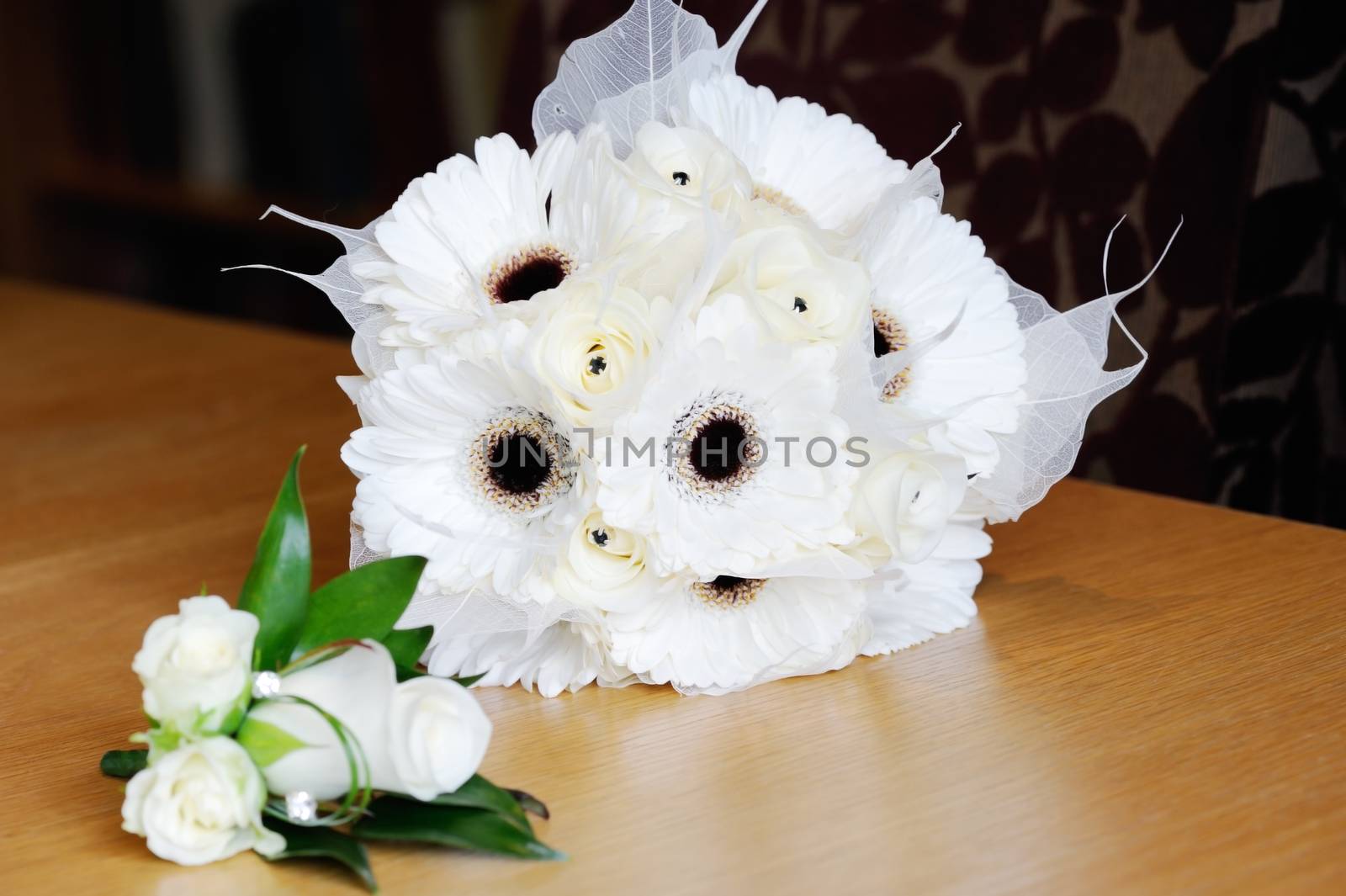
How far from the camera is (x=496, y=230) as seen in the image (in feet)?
2.12

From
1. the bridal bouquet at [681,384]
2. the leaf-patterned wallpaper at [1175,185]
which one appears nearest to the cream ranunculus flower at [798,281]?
the bridal bouquet at [681,384]

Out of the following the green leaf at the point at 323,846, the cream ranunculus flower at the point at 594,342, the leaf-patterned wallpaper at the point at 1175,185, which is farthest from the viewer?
the leaf-patterned wallpaper at the point at 1175,185

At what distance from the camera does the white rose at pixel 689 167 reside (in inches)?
24.5

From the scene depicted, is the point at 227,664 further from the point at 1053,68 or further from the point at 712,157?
the point at 1053,68

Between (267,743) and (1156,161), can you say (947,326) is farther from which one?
(1156,161)

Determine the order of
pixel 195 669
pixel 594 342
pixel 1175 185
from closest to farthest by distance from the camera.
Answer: pixel 195 669 < pixel 594 342 < pixel 1175 185

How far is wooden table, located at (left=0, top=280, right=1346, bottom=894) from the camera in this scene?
1.61 feet

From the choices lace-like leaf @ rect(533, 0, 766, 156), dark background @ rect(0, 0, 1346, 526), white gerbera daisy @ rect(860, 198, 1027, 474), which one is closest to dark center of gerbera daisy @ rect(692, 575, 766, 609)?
white gerbera daisy @ rect(860, 198, 1027, 474)

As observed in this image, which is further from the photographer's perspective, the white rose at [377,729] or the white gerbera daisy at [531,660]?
the white gerbera daisy at [531,660]

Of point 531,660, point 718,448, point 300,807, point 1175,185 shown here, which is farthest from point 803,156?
point 1175,185

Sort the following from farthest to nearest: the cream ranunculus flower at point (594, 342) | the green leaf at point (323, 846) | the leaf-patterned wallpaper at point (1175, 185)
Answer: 1. the leaf-patterned wallpaper at point (1175, 185)
2. the cream ranunculus flower at point (594, 342)
3. the green leaf at point (323, 846)

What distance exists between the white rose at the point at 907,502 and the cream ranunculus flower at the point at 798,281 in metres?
0.06

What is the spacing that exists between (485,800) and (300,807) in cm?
7

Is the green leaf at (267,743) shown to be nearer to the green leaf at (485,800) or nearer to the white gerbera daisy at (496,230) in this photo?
the green leaf at (485,800)
